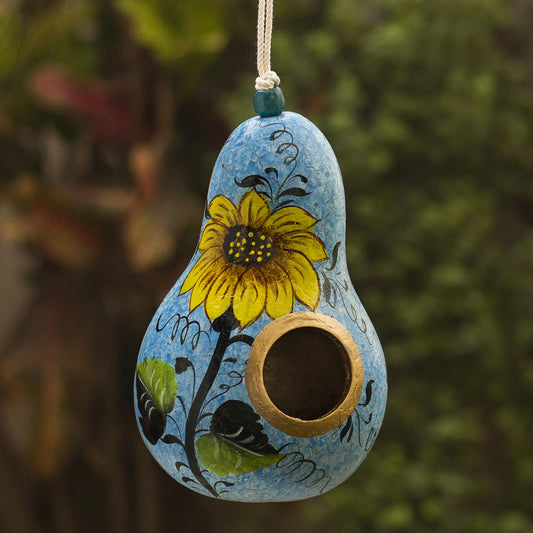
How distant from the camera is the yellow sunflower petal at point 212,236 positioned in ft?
3.96

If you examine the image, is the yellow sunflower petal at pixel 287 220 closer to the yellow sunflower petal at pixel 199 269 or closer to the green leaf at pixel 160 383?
the yellow sunflower petal at pixel 199 269

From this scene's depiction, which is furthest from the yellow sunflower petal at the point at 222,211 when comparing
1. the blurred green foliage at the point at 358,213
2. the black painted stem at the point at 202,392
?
the blurred green foliage at the point at 358,213

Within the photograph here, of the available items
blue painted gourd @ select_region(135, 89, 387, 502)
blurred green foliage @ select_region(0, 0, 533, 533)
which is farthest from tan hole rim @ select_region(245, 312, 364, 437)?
blurred green foliage @ select_region(0, 0, 533, 533)

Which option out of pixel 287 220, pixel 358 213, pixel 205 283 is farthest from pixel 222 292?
pixel 358 213

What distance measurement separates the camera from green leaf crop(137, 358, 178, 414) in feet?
3.77

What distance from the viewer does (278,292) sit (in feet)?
3.74

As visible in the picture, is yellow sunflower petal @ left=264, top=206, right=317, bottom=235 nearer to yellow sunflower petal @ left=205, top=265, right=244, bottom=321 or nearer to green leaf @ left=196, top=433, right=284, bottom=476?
yellow sunflower petal @ left=205, top=265, right=244, bottom=321

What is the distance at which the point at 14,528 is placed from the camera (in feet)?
10.6

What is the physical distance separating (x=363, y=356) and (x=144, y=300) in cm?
209

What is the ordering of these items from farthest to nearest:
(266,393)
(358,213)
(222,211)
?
(358,213)
(222,211)
(266,393)

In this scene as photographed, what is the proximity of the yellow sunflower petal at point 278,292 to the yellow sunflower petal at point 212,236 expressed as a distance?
0.33ft

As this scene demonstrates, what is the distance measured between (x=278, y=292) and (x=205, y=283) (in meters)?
0.12

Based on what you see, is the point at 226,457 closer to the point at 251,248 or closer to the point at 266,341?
the point at 266,341

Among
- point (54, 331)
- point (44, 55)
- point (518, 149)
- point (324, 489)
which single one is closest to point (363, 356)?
point (324, 489)
